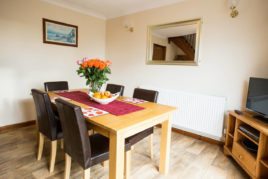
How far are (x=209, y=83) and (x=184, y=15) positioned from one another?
119cm

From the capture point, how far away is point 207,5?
101 inches

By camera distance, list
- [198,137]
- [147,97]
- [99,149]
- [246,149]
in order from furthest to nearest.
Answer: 1. [198,137]
2. [147,97]
3. [246,149]
4. [99,149]

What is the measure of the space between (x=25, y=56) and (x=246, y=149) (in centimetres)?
351

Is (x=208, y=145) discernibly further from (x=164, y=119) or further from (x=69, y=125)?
(x=69, y=125)

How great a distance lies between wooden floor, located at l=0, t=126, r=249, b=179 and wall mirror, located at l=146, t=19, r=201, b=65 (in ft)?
4.48

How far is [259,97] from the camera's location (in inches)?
77.1

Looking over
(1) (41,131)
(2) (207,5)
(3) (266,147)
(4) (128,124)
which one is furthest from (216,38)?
(1) (41,131)

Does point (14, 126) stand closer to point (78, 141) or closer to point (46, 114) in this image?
point (46, 114)

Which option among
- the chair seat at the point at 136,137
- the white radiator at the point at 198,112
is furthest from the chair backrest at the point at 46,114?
the white radiator at the point at 198,112

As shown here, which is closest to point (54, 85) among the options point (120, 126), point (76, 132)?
point (76, 132)

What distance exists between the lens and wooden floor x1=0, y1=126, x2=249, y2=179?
1845 mm

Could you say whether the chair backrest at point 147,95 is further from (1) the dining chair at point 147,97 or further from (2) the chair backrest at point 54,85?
(2) the chair backrest at point 54,85

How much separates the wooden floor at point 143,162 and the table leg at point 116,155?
593 mm

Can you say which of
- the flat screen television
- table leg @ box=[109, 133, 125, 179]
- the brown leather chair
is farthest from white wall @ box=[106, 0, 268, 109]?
the brown leather chair
